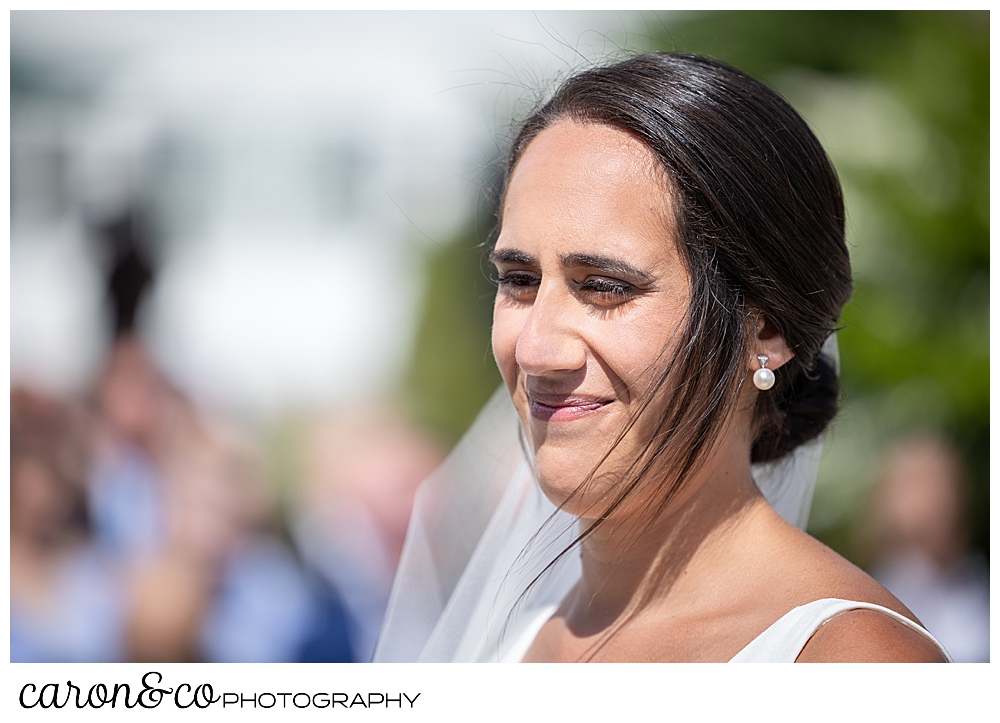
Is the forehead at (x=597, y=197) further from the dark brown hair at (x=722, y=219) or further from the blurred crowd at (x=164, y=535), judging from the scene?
the blurred crowd at (x=164, y=535)

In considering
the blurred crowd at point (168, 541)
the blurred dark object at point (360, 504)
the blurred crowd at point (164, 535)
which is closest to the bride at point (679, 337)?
the blurred dark object at point (360, 504)

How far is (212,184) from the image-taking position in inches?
233

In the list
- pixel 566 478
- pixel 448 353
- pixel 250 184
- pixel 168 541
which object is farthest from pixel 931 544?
pixel 250 184

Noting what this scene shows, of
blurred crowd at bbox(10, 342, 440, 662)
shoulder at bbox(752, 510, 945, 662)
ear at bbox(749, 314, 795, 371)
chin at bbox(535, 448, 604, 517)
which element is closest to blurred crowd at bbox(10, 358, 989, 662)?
blurred crowd at bbox(10, 342, 440, 662)

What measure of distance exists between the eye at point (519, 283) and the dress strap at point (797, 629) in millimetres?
748

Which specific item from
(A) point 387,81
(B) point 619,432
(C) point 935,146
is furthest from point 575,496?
(C) point 935,146

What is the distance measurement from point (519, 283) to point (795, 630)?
796mm

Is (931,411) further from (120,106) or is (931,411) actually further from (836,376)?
(120,106)

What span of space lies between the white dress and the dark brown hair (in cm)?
31

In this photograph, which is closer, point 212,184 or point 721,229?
point 721,229

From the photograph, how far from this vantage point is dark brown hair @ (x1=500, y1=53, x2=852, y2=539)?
142cm

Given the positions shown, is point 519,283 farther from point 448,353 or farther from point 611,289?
point 448,353

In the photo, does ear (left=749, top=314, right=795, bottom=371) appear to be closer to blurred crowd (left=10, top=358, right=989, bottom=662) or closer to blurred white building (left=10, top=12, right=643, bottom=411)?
blurred white building (left=10, top=12, right=643, bottom=411)
